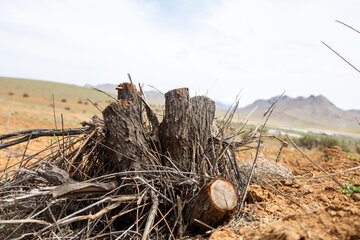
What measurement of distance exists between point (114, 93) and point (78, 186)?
1.23 meters

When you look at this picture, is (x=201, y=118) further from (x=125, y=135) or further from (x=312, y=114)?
(x=312, y=114)

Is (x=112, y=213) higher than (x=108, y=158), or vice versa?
(x=108, y=158)

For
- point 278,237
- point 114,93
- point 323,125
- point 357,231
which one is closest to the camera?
point 357,231

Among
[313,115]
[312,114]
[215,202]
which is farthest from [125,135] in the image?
[312,114]

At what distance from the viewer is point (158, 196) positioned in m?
2.38

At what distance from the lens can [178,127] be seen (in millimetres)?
2539

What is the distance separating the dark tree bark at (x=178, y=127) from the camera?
100 inches

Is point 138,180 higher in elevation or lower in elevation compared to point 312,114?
lower

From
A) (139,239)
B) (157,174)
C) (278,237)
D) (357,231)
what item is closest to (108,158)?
(157,174)

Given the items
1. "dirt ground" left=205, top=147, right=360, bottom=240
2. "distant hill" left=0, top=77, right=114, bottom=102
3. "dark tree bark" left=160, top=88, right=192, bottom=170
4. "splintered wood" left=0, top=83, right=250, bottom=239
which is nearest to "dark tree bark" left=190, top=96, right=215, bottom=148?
"splintered wood" left=0, top=83, right=250, bottom=239

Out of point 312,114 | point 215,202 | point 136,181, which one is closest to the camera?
point 215,202

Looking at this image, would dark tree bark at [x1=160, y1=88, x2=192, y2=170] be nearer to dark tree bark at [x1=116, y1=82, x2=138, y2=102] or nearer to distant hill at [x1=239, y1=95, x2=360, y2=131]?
dark tree bark at [x1=116, y1=82, x2=138, y2=102]

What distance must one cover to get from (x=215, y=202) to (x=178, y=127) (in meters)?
0.87

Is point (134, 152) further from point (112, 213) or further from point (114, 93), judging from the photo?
point (114, 93)
